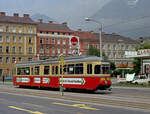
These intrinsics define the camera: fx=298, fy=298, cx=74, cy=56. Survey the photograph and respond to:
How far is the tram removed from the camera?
73.6 feet

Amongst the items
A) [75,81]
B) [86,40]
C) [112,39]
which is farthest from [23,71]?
[112,39]

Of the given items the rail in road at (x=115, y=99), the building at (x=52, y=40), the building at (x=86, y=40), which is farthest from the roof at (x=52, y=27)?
the rail in road at (x=115, y=99)

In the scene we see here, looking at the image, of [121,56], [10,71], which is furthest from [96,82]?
[121,56]

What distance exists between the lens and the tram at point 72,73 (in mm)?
22422

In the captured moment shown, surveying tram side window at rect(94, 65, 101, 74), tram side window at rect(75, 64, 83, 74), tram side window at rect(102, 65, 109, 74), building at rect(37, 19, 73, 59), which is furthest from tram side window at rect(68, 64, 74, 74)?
building at rect(37, 19, 73, 59)

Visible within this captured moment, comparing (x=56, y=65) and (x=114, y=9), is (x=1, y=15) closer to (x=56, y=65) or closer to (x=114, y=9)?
(x=114, y=9)

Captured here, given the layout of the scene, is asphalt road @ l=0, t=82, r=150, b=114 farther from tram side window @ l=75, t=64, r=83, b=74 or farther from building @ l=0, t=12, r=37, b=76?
building @ l=0, t=12, r=37, b=76

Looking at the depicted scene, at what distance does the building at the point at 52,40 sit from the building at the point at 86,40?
164 inches

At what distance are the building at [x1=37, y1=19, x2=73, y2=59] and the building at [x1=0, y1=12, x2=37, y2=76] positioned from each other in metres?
2.36

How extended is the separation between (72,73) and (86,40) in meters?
71.3

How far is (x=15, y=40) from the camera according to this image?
83438mm

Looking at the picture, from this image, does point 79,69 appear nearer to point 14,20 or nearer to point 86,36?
point 14,20

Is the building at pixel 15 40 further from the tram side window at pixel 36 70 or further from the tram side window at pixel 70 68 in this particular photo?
the tram side window at pixel 70 68

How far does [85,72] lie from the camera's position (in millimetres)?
23109
